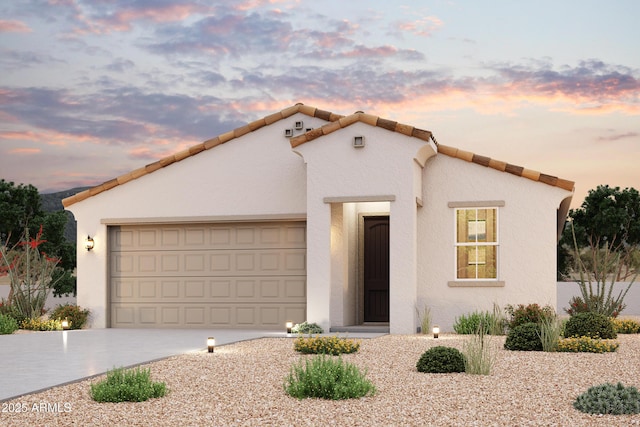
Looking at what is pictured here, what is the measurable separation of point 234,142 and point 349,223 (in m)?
3.16

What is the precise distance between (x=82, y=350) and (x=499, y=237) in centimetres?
833

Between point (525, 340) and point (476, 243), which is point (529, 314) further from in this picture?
point (525, 340)

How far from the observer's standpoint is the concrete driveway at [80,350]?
9.44 metres

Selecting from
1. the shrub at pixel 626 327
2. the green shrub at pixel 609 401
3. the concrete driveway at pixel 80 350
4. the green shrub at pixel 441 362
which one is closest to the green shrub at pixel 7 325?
the concrete driveway at pixel 80 350

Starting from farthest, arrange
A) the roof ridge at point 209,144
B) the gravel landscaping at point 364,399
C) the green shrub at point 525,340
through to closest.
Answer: the roof ridge at point 209,144 → the green shrub at point 525,340 → the gravel landscaping at point 364,399

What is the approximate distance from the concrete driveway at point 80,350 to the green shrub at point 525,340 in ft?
15.7

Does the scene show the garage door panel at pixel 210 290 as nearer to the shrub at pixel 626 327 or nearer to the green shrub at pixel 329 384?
the shrub at pixel 626 327

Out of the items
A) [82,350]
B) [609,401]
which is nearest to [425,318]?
[82,350]

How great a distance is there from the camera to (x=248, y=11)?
1742 cm

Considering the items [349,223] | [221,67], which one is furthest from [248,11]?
[349,223]

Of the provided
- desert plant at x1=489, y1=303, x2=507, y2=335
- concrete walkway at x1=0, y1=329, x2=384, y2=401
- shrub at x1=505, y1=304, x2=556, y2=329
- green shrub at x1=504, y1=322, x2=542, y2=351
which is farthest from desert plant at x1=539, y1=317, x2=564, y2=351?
concrete walkway at x1=0, y1=329, x2=384, y2=401

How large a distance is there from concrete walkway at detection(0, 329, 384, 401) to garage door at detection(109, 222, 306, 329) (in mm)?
563

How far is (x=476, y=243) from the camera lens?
16.4 meters

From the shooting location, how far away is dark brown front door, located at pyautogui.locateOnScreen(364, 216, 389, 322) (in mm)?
17734
